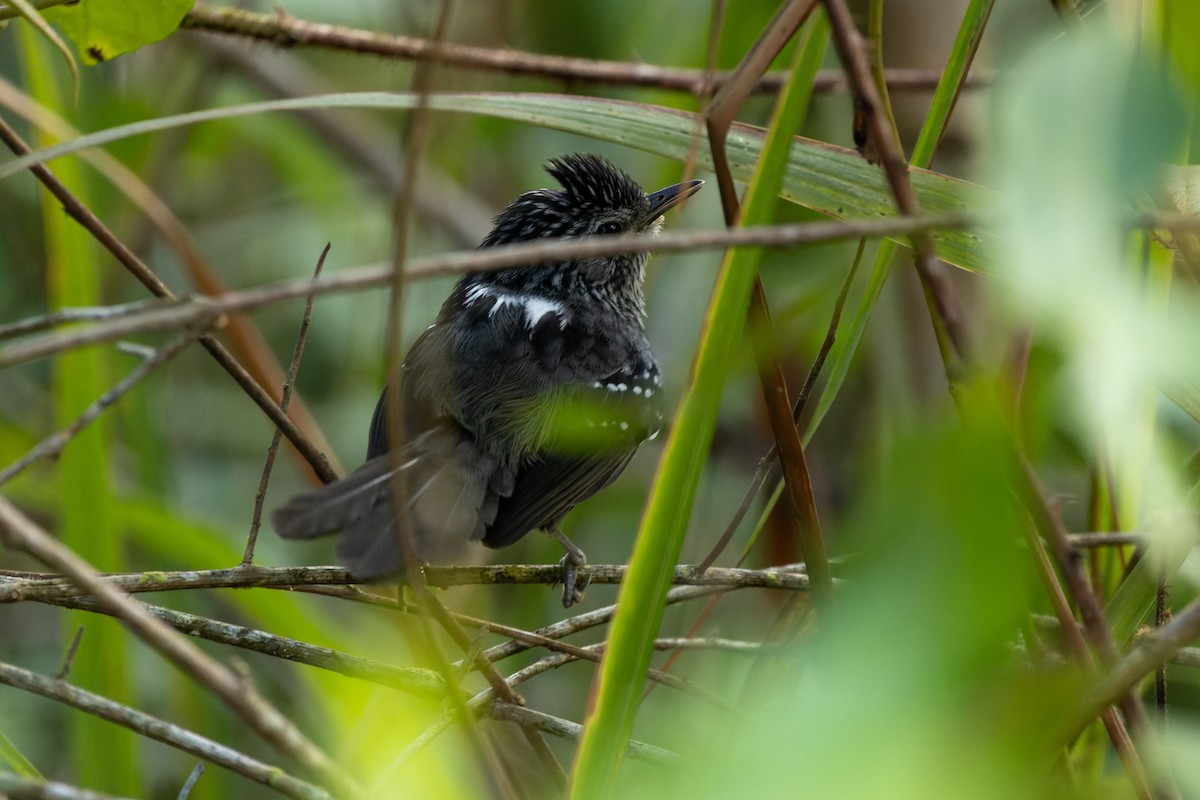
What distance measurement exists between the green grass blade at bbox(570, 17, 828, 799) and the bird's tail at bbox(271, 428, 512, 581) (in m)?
0.37

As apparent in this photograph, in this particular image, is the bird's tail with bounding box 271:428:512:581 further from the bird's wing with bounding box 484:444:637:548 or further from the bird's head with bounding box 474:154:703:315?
the bird's head with bounding box 474:154:703:315

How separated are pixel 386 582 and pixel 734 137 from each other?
3.41 feet

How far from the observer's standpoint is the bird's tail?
2.06 m

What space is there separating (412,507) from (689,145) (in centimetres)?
108

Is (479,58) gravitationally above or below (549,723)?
above

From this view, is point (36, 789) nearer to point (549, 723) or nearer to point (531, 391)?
point (549, 723)

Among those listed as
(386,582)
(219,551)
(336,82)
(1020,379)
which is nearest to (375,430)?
(219,551)

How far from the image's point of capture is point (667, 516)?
1.43 metres

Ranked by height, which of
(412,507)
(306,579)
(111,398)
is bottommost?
(306,579)

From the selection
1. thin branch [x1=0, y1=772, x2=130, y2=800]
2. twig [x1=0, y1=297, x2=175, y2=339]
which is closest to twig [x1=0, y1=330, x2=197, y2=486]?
twig [x1=0, y1=297, x2=175, y2=339]

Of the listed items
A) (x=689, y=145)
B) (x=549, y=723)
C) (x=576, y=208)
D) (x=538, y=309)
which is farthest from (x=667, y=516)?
(x=576, y=208)

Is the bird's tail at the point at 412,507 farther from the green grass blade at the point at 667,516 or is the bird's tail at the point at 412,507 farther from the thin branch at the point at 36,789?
the thin branch at the point at 36,789

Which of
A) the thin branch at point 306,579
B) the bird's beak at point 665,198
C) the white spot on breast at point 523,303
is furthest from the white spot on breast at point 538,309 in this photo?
the thin branch at point 306,579

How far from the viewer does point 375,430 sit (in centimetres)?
328
